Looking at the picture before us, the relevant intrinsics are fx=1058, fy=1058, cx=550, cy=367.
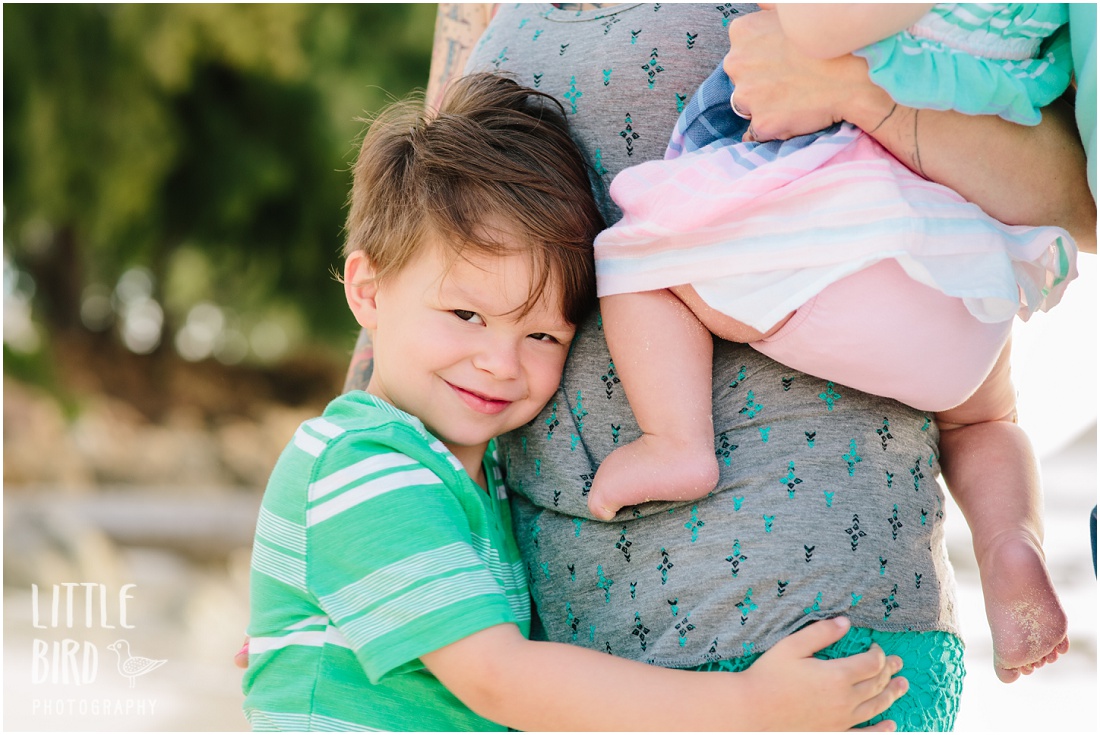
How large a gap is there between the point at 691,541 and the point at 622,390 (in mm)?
250

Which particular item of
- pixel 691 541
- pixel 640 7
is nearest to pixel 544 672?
pixel 691 541

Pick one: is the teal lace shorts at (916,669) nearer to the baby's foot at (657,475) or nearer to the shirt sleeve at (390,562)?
the baby's foot at (657,475)

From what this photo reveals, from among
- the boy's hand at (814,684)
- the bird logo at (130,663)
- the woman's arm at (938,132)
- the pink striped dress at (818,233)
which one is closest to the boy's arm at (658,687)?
the boy's hand at (814,684)

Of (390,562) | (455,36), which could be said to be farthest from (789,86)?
(455,36)

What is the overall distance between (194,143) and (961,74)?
6.45 meters

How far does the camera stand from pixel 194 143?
699cm

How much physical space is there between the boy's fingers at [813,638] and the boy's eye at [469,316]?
0.63m

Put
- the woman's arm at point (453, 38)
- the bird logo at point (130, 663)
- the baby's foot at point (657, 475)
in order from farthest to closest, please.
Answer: the bird logo at point (130, 663) < the woman's arm at point (453, 38) < the baby's foot at point (657, 475)

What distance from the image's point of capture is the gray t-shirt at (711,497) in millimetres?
1371

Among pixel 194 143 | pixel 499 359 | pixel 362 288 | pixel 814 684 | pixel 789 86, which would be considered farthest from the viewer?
pixel 194 143

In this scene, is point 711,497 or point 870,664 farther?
point 711,497

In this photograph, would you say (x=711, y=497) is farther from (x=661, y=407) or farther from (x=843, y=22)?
(x=843, y=22)

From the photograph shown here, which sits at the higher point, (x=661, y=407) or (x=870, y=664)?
(x=661, y=407)

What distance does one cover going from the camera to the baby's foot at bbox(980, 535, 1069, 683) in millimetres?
1472
